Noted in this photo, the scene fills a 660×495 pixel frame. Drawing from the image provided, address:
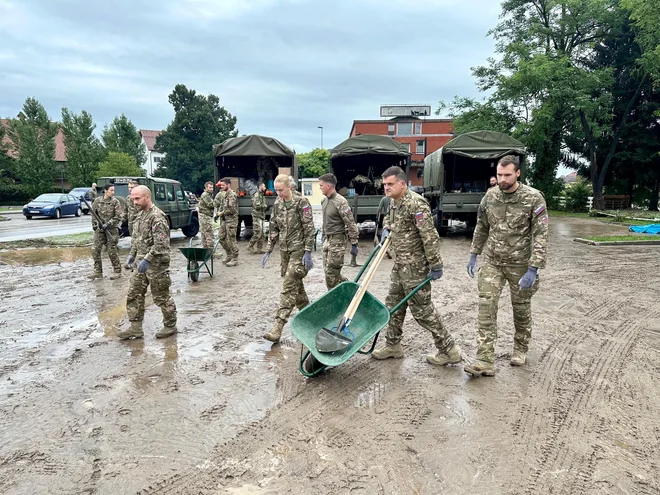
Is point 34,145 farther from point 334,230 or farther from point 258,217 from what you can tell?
point 334,230

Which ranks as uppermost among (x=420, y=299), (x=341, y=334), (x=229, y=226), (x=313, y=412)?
(x=229, y=226)

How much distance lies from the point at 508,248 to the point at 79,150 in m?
38.2

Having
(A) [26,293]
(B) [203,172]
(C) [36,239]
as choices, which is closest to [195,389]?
(A) [26,293]

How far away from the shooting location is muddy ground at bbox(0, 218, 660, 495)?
2.71 meters

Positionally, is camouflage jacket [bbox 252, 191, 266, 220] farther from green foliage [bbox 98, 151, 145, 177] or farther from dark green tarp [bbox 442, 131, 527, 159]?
green foliage [bbox 98, 151, 145, 177]

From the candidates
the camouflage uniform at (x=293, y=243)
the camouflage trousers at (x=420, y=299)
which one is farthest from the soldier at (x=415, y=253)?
the camouflage uniform at (x=293, y=243)

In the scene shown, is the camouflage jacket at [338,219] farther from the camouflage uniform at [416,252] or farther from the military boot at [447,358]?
the military boot at [447,358]

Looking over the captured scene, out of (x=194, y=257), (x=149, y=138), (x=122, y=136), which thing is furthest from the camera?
(x=149, y=138)

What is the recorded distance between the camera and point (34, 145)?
3350 cm

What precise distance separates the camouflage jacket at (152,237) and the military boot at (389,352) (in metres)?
2.61

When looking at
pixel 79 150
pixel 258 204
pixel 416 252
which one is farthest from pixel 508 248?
pixel 79 150

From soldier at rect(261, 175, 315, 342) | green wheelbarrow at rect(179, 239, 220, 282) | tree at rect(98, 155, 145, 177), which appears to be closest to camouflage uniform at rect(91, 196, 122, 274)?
green wheelbarrow at rect(179, 239, 220, 282)

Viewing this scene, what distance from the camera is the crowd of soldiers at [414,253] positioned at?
4039 millimetres

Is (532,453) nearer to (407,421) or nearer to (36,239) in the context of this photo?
(407,421)
